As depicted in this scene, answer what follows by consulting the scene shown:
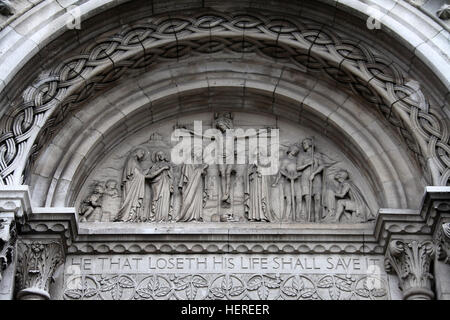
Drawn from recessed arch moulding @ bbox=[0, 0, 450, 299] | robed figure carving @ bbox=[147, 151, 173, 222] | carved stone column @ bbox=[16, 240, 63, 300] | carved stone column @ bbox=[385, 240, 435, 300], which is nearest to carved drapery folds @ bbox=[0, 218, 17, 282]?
recessed arch moulding @ bbox=[0, 0, 450, 299]

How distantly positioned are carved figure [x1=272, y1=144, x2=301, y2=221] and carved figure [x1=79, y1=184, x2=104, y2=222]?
2.79m

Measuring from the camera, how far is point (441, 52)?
12.8 metres

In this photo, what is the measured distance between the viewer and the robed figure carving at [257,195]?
1346cm

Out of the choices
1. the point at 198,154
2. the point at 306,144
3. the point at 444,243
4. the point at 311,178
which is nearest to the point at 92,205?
the point at 198,154

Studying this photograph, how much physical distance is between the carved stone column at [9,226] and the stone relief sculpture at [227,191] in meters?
1.67

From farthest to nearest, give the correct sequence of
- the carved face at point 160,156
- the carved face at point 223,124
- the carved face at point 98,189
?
the carved face at point 223,124 < the carved face at point 160,156 < the carved face at point 98,189

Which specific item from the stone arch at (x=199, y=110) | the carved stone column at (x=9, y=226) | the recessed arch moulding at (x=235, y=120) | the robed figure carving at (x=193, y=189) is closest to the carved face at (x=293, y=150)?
the recessed arch moulding at (x=235, y=120)

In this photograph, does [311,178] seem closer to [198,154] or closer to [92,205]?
[198,154]

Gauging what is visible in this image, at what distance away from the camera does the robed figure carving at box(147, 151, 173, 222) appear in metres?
13.5

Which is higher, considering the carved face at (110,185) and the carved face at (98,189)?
the carved face at (110,185)

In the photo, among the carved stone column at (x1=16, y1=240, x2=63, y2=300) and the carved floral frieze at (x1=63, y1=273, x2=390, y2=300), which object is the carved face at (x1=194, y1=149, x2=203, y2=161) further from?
the carved stone column at (x1=16, y1=240, x2=63, y2=300)

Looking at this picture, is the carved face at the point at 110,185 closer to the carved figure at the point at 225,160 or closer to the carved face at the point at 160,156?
the carved face at the point at 160,156
